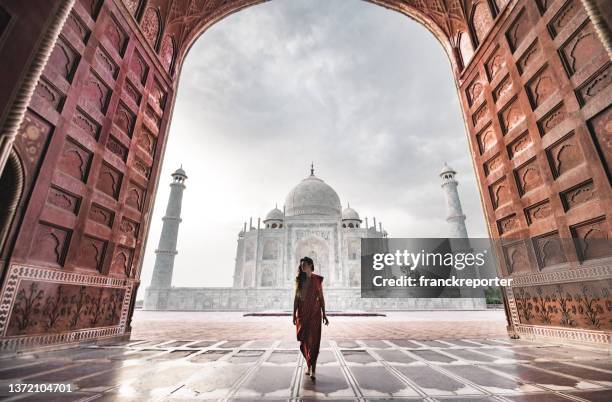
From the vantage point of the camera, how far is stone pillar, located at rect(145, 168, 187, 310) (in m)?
20.7

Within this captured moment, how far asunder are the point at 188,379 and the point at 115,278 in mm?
2989

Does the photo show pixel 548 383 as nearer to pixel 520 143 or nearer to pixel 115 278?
pixel 520 143

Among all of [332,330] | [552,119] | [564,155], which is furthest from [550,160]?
[332,330]

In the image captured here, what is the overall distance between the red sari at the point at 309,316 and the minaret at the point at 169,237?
20882 millimetres

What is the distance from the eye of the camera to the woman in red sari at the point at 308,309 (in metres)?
2.50

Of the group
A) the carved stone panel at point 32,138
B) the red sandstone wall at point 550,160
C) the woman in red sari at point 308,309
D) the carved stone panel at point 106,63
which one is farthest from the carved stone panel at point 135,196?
the red sandstone wall at point 550,160

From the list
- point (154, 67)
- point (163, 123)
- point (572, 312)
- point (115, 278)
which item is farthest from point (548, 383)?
point (154, 67)

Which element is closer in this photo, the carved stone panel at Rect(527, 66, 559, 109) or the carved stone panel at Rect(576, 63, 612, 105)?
the carved stone panel at Rect(576, 63, 612, 105)

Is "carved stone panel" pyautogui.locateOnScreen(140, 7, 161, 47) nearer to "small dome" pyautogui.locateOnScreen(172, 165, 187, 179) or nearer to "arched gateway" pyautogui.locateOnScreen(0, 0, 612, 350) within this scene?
"arched gateway" pyautogui.locateOnScreen(0, 0, 612, 350)

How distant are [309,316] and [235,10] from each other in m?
7.74

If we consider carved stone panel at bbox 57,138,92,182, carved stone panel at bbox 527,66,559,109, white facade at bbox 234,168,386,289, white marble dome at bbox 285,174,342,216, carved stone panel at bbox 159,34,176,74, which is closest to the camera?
carved stone panel at bbox 57,138,92,182

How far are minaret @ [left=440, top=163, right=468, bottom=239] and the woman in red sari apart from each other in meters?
24.2

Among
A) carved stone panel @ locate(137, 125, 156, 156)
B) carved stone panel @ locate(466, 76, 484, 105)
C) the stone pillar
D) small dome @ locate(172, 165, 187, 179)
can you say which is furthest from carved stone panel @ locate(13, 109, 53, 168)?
small dome @ locate(172, 165, 187, 179)

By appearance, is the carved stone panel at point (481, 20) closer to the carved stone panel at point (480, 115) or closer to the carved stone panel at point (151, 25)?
the carved stone panel at point (480, 115)
